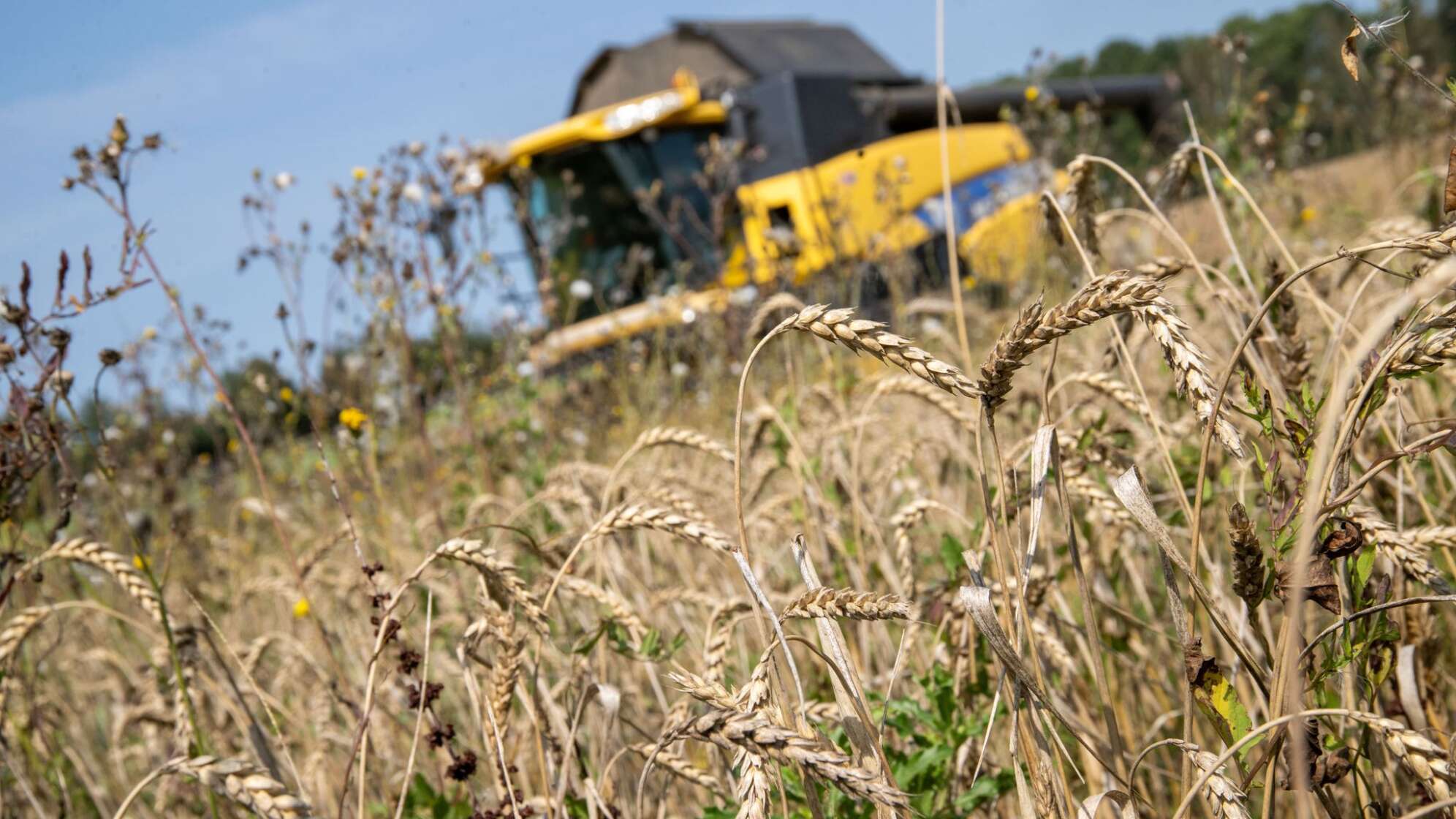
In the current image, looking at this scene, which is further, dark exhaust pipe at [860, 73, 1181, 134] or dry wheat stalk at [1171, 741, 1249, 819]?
dark exhaust pipe at [860, 73, 1181, 134]

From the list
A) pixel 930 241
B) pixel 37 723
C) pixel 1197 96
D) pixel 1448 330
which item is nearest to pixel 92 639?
pixel 37 723

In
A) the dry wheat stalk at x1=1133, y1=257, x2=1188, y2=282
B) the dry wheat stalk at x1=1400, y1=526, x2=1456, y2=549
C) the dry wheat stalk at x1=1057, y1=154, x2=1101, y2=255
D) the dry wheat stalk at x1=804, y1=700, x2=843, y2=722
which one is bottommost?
the dry wheat stalk at x1=804, y1=700, x2=843, y2=722

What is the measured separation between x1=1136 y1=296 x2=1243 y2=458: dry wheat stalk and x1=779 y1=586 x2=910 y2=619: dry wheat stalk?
0.30 meters

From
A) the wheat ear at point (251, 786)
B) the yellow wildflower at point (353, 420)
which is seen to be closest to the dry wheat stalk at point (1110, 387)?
the wheat ear at point (251, 786)

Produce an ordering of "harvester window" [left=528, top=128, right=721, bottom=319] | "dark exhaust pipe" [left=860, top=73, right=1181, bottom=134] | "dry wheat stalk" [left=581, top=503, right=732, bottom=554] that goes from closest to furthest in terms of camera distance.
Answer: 1. "dry wheat stalk" [left=581, top=503, right=732, bottom=554]
2. "harvester window" [left=528, top=128, right=721, bottom=319]
3. "dark exhaust pipe" [left=860, top=73, right=1181, bottom=134]

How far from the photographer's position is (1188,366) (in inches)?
35.8

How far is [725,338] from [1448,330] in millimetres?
4604

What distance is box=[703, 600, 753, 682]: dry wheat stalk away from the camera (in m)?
1.42

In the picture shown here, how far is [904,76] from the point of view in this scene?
51.3 ft

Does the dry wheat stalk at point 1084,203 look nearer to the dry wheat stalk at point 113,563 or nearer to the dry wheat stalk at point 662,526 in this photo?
the dry wheat stalk at point 662,526

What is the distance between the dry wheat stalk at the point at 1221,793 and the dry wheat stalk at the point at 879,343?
1.36 ft

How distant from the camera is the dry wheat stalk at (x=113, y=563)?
159 centimetres

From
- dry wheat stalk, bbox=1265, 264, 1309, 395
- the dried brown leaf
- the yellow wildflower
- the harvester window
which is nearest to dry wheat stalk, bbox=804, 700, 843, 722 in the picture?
dry wheat stalk, bbox=1265, 264, 1309, 395

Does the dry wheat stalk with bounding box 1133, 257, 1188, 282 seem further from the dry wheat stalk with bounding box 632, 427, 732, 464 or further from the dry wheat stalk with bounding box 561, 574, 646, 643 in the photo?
the dry wheat stalk with bounding box 561, 574, 646, 643
